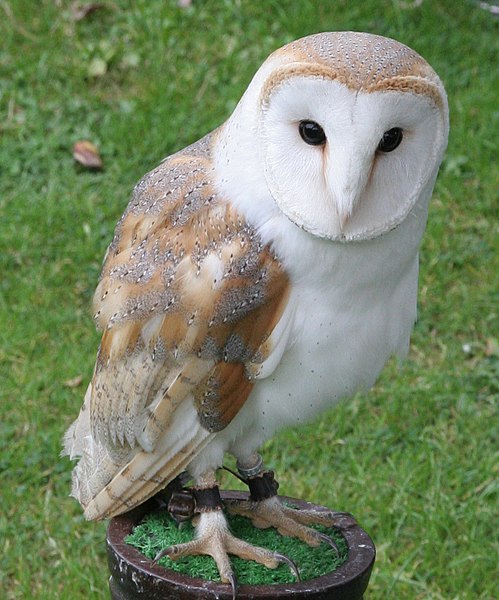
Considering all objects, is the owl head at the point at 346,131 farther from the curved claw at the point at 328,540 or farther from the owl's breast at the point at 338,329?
the curved claw at the point at 328,540

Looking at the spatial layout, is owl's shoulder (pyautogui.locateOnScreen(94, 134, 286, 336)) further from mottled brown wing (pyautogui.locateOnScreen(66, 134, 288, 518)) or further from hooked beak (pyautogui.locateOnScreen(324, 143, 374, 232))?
hooked beak (pyautogui.locateOnScreen(324, 143, 374, 232))

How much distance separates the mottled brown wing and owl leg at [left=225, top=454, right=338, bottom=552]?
0.30 meters

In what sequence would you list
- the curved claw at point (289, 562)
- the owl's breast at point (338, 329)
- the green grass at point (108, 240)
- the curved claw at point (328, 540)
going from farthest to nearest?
the green grass at point (108, 240), the curved claw at point (328, 540), the curved claw at point (289, 562), the owl's breast at point (338, 329)

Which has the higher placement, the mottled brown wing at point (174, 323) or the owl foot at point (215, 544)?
the mottled brown wing at point (174, 323)

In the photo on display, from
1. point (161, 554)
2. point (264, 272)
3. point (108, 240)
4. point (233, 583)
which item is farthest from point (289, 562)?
point (108, 240)

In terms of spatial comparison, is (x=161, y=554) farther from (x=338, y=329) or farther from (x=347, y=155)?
(x=347, y=155)

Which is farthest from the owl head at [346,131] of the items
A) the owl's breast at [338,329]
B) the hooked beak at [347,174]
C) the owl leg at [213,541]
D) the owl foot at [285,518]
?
the owl foot at [285,518]

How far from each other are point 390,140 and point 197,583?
1.01 metres

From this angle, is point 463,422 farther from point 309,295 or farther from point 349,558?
point 309,295

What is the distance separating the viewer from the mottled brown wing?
2.32 meters

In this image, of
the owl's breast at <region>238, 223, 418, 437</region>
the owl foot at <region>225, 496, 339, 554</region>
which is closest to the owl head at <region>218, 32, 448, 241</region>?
the owl's breast at <region>238, 223, 418, 437</region>

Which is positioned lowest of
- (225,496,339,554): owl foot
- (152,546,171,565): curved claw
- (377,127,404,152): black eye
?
(225,496,339,554): owl foot

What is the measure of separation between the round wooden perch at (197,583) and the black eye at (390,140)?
0.95 metres

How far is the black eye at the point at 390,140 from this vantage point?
2.14m
